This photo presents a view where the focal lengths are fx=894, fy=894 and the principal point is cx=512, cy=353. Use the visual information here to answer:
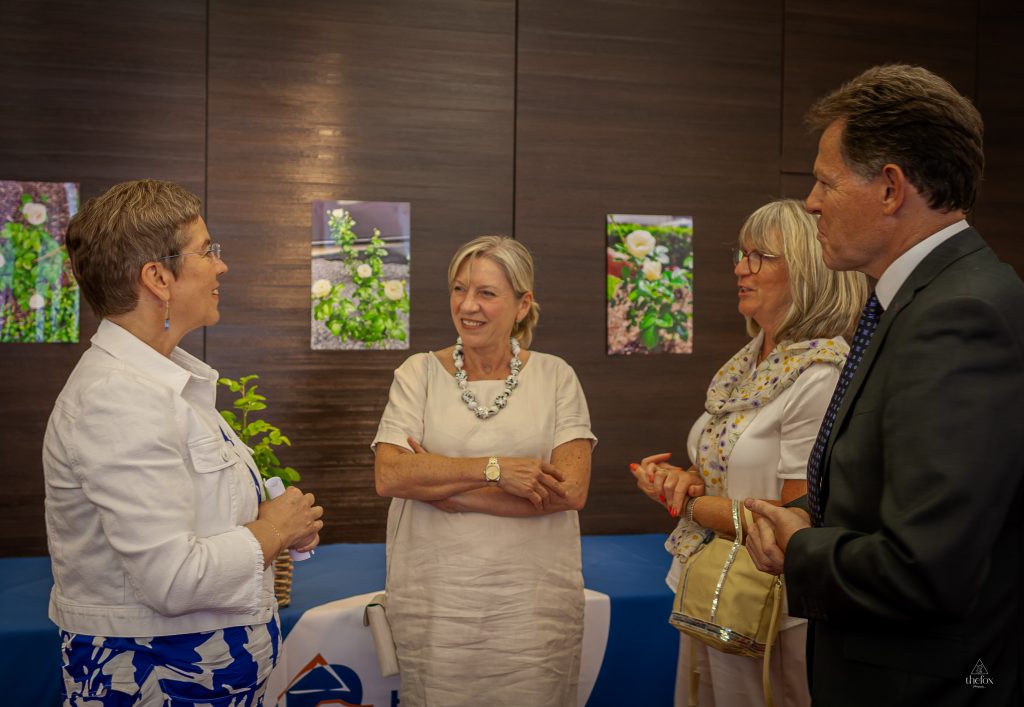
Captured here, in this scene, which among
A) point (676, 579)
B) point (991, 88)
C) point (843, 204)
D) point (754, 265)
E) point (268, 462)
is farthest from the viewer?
point (991, 88)

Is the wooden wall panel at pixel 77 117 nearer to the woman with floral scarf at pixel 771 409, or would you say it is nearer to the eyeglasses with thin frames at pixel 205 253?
the eyeglasses with thin frames at pixel 205 253

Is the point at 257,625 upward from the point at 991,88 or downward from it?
downward

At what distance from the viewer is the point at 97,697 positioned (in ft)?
5.85

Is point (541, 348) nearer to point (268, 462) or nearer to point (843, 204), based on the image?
point (268, 462)

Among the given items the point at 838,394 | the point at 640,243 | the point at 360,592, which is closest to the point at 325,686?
the point at 360,592

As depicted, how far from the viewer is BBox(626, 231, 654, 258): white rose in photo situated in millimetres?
4598

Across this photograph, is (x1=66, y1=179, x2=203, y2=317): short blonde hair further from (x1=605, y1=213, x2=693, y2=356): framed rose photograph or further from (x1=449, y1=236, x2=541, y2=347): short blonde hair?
(x1=605, y1=213, x2=693, y2=356): framed rose photograph

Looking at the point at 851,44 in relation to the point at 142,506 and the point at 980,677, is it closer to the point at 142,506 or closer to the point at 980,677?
the point at 980,677

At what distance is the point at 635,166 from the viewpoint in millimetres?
4617

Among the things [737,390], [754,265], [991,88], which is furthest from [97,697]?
[991,88]

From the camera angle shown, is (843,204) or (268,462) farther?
(268,462)

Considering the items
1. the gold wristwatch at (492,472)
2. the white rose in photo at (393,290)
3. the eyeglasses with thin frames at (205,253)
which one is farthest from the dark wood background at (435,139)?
the eyeglasses with thin frames at (205,253)

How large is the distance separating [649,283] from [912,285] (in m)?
3.15

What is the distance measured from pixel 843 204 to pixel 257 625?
1465 mm
